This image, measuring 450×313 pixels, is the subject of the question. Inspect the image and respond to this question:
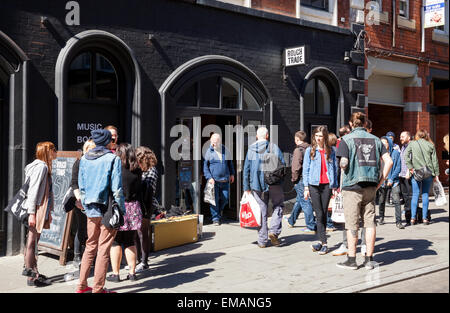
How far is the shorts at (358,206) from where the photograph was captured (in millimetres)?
6590

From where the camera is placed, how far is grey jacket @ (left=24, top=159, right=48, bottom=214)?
6.04 m

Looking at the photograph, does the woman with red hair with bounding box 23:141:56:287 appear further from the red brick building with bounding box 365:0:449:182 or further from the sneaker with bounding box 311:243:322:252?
the red brick building with bounding box 365:0:449:182

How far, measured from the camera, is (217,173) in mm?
10305

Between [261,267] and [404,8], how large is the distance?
11.2 meters

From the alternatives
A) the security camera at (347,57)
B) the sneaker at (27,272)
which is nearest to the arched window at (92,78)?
the sneaker at (27,272)

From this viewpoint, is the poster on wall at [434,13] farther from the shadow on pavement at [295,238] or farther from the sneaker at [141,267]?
the sneaker at [141,267]

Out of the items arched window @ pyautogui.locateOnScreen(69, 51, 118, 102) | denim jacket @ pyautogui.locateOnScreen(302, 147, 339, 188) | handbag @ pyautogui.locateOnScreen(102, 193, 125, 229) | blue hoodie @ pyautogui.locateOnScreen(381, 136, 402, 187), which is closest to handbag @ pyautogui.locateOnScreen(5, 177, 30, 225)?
handbag @ pyautogui.locateOnScreen(102, 193, 125, 229)

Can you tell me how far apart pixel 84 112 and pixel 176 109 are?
1828 millimetres

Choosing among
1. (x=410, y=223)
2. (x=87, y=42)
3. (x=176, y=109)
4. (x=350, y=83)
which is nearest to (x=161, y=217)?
(x=176, y=109)

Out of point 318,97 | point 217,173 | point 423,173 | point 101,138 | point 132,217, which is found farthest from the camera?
point 318,97

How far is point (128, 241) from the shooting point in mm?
6273

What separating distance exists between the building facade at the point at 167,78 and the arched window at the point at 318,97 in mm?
35

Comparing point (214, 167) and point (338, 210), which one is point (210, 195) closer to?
point (214, 167)

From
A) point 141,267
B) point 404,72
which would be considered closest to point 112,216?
point 141,267
